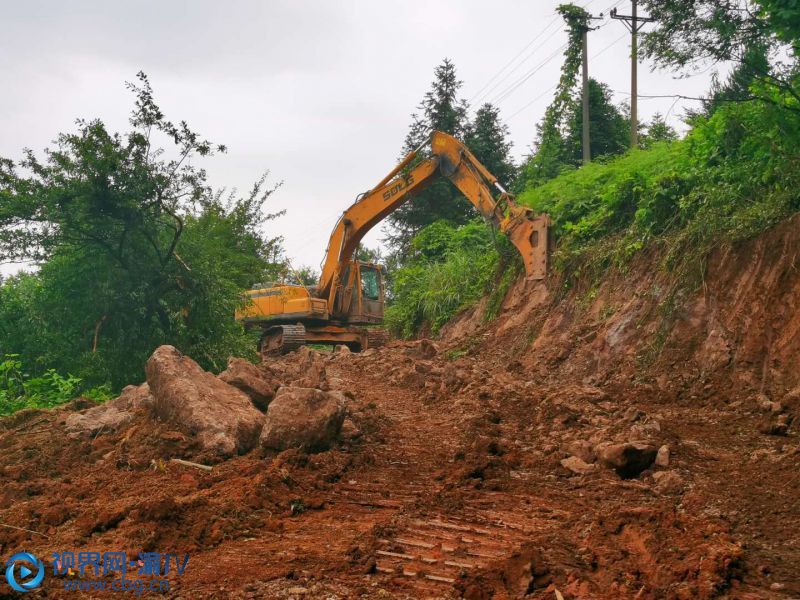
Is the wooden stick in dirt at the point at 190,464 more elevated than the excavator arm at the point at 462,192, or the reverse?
the excavator arm at the point at 462,192

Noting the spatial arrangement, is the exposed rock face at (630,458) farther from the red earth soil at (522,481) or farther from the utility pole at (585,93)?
the utility pole at (585,93)

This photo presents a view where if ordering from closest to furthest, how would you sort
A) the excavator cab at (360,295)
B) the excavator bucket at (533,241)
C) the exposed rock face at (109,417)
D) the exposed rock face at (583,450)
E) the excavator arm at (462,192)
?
the exposed rock face at (583,450) < the exposed rock face at (109,417) < the excavator bucket at (533,241) < the excavator arm at (462,192) < the excavator cab at (360,295)

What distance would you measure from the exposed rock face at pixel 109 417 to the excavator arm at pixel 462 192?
7.75 meters

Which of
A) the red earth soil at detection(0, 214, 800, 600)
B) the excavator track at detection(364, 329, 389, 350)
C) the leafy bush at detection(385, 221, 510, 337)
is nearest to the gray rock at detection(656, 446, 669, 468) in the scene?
the red earth soil at detection(0, 214, 800, 600)

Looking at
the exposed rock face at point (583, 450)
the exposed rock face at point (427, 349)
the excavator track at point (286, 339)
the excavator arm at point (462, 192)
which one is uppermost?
the excavator arm at point (462, 192)

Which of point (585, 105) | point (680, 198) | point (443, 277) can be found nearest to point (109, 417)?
point (680, 198)

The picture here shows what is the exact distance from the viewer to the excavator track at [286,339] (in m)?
20.3

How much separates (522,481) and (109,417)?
15.0ft

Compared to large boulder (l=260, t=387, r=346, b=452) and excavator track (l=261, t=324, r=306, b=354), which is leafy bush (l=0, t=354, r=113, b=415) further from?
excavator track (l=261, t=324, r=306, b=354)

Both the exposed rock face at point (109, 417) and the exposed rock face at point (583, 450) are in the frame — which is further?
the exposed rock face at point (109, 417)

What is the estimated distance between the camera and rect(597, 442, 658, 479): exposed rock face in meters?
6.09

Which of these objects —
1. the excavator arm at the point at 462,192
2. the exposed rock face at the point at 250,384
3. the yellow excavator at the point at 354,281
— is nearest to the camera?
the exposed rock face at the point at 250,384
